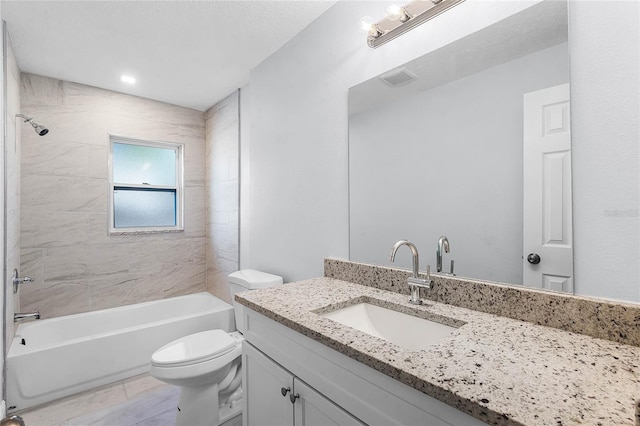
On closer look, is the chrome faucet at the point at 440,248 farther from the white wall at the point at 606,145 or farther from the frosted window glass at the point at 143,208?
the frosted window glass at the point at 143,208

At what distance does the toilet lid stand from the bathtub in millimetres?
767

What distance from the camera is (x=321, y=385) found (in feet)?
3.18

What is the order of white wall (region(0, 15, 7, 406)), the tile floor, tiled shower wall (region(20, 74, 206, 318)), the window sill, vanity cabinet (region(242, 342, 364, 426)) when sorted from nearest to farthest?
1. vanity cabinet (region(242, 342, 364, 426))
2. white wall (region(0, 15, 7, 406))
3. the tile floor
4. tiled shower wall (region(20, 74, 206, 318))
5. the window sill

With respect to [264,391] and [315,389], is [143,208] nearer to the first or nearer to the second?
[264,391]

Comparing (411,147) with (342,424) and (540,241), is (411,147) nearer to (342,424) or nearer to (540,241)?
(540,241)

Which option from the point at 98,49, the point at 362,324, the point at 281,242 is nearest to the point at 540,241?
the point at 362,324

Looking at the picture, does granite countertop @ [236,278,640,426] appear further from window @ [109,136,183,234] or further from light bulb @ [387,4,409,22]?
window @ [109,136,183,234]

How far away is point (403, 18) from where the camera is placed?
1305mm

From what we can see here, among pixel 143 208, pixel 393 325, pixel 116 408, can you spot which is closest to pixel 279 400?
pixel 393 325

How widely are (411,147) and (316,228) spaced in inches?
31.0

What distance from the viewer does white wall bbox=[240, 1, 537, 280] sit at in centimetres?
143

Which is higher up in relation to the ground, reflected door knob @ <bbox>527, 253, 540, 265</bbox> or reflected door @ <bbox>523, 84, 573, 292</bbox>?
reflected door @ <bbox>523, 84, 573, 292</bbox>

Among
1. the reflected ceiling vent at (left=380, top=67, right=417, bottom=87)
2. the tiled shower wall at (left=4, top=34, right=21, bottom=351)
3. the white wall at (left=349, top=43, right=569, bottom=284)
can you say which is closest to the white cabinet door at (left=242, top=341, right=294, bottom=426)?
the white wall at (left=349, top=43, right=569, bottom=284)

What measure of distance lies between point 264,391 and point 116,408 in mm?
1526
